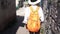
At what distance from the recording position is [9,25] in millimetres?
12656

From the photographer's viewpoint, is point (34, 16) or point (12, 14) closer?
point (34, 16)

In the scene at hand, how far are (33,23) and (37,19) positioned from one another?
0.15 metres

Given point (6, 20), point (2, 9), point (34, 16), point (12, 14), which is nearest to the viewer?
point (34, 16)

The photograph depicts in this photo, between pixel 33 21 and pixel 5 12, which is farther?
pixel 5 12

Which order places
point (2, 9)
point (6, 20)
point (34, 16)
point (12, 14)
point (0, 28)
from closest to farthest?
1. point (34, 16)
2. point (0, 28)
3. point (2, 9)
4. point (6, 20)
5. point (12, 14)

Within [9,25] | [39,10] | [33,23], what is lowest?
[9,25]

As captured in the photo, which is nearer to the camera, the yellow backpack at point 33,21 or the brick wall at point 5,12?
the yellow backpack at point 33,21

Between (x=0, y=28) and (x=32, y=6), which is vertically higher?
(x=32, y=6)

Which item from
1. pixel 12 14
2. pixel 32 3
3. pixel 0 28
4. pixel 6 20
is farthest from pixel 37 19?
→ pixel 12 14

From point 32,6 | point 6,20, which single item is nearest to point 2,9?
point 6,20

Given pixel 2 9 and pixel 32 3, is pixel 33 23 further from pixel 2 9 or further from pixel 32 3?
pixel 2 9

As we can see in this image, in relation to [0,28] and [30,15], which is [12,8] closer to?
[0,28]

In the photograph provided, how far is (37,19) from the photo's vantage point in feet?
17.6

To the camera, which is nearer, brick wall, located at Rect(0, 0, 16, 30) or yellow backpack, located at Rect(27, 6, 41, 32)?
yellow backpack, located at Rect(27, 6, 41, 32)
